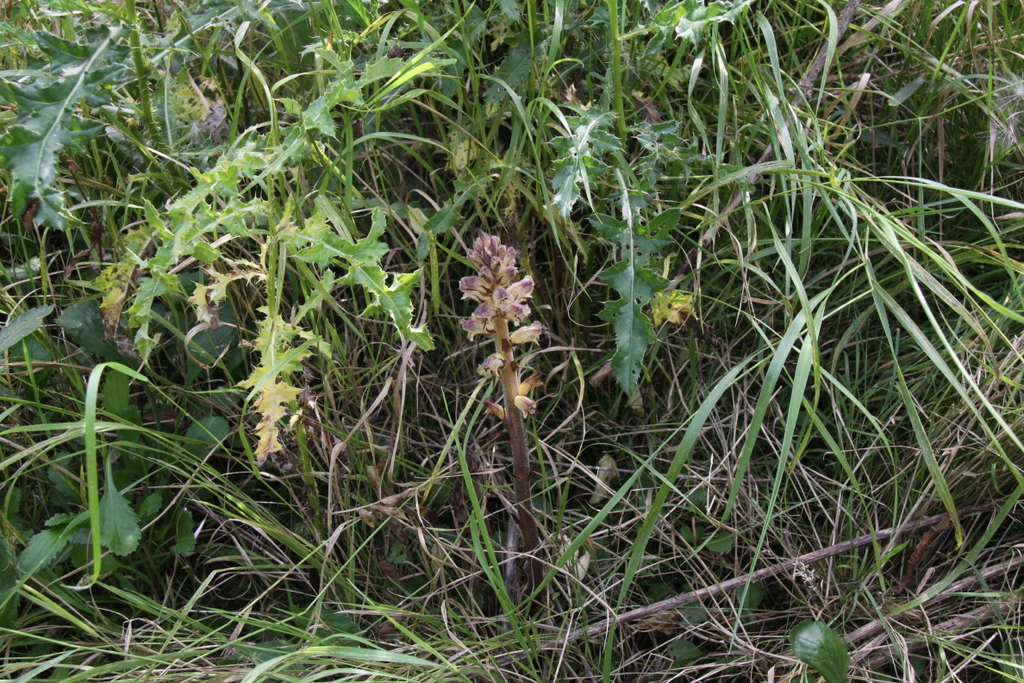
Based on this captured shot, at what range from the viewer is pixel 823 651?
4.22 feet

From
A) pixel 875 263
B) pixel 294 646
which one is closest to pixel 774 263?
pixel 875 263

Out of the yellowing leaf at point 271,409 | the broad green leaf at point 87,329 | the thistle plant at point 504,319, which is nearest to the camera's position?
the thistle plant at point 504,319

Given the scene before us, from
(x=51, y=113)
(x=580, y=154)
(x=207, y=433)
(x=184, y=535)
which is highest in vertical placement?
(x=51, y=113)

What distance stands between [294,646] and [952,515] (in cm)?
114

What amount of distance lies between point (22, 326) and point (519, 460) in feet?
3.15

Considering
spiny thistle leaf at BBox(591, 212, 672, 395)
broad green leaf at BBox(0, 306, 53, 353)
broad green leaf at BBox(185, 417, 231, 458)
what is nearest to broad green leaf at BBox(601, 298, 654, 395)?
spiny thistle leaf at BBox(591, 212, 672, 395)

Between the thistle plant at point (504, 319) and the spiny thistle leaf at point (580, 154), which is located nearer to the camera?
the thistle plant at point (504, 319)

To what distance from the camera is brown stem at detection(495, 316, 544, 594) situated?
3.99ft

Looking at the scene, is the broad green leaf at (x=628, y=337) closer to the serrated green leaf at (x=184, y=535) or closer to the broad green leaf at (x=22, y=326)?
the serrated green leaf at (x=184, y=535)

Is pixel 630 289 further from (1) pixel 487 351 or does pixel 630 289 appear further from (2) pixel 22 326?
(2) pixel 22 326

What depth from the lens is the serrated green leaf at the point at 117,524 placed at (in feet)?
4.48

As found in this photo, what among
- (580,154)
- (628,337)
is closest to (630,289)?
(628,337)

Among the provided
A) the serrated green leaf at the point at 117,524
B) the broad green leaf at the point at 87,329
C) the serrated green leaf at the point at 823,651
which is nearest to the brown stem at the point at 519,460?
the serrated green leaf at the point at 823,651

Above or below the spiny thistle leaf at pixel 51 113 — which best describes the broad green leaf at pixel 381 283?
below
